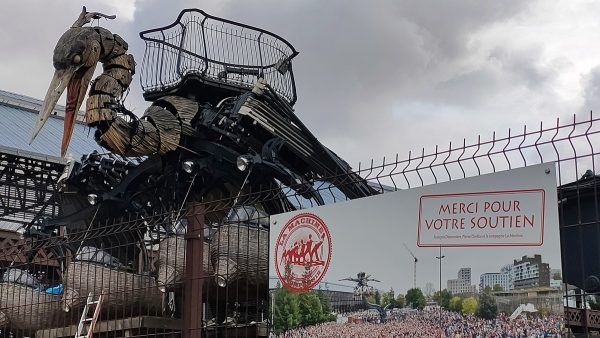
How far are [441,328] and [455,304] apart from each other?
13.2 inches

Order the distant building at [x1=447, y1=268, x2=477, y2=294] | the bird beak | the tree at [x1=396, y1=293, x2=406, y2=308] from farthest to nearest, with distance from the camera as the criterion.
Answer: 1. the bird beak
2. the tree at [x1=396, y1=293, x2=406, y2=308]
3. the distant building at [x1=447, y1=268, x2=477, y2=294]

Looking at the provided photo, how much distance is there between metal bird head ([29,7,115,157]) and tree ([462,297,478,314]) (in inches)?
289

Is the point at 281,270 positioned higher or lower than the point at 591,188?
lower

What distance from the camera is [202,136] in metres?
15.0

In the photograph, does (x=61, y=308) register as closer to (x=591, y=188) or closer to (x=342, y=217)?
(x=342, y=217)

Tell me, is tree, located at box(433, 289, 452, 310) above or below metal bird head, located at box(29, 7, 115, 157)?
below

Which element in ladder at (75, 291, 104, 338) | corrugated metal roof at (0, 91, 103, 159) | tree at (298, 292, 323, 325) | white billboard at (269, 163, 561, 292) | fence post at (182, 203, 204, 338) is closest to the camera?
white billboard at (269, 163, 561, 292)

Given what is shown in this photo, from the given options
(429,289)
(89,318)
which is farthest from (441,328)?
(89,318)

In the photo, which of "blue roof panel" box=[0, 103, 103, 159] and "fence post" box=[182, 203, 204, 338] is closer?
"fence post" box=[182, 203, 204, 338]

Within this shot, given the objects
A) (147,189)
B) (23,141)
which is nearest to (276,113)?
(147,189)

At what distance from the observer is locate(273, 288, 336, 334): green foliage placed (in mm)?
11359

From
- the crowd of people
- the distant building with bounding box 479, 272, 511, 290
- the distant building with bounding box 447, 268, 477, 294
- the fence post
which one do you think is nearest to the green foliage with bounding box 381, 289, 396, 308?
the crowd of people

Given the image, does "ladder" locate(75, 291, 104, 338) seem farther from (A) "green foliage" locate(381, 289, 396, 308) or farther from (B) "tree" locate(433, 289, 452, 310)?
(B) "tree" locate(433, 289, 452, 310)

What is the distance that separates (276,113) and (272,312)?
414 centimetres
